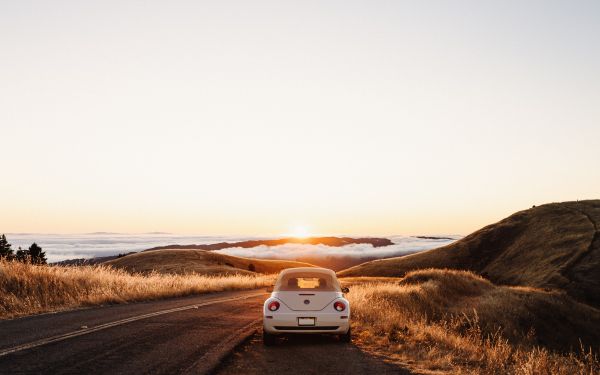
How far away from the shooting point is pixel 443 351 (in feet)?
35.1

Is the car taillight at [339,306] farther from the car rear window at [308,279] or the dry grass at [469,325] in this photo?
the dry grass at [469,325]

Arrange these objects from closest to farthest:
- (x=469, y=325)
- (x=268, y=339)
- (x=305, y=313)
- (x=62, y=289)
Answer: (x=305, y=313) < (x=268, y=339) < (x=62, y=289) < (x=469, y=325)

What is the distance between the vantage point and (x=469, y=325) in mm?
32125

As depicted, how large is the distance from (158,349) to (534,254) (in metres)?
109

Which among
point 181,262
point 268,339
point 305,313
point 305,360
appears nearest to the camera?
point 305,360

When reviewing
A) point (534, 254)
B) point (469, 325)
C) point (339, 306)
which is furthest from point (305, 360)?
point (534, 254)

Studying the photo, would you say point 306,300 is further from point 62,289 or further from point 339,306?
point 62,289

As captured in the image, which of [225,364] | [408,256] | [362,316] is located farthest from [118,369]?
[408,256]

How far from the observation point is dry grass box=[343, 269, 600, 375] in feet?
32.2

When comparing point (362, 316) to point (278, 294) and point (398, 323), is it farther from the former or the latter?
point (278, 294)

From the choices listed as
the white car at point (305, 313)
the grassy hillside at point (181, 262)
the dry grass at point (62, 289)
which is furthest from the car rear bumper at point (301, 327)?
the grassy hillside at point (181, 262)

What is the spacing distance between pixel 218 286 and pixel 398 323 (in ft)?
70.3

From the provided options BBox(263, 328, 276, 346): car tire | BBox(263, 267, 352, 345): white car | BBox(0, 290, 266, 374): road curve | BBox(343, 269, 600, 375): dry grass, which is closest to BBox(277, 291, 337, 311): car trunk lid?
BBox(263, 267, 352, 345): white car

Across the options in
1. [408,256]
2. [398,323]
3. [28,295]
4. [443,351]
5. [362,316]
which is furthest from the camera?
[408,256]
